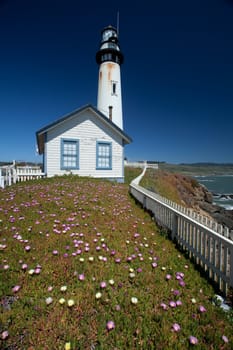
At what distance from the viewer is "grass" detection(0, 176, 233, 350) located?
169 cm

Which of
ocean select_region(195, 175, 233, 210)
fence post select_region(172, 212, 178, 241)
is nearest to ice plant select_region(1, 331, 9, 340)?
fence post select_region(172, 212, 178, 241)

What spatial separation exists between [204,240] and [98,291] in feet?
6.46

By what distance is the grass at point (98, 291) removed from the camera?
169 cm

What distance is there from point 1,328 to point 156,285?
1.89 metres

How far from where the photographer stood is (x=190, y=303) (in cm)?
218

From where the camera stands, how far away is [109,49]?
64.0 ft

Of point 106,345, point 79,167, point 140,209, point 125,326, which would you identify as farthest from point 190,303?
point 79,167

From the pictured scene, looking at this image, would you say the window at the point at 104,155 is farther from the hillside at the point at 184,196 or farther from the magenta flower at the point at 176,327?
the magenta flower at the point at 176,327

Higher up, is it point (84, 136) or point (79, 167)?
point (84, 136)

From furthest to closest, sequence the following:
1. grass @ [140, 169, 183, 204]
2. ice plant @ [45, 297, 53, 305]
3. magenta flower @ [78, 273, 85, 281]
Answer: grass @ [140, 169, 183, 204] < magenta flower @ [78, 273, 85, 281] < ice plant @ [45, 297, 53, 305]

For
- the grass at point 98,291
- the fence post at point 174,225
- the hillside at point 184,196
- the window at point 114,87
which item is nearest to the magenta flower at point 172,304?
the grass at point 98,291

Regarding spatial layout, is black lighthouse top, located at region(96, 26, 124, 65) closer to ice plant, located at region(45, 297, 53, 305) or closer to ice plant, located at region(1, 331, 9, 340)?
ice plant, located at region(45, 297, 53, 305)

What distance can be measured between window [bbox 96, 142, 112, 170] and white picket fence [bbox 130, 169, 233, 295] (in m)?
8.00

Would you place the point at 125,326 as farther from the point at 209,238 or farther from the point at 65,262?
the point at 209,238
